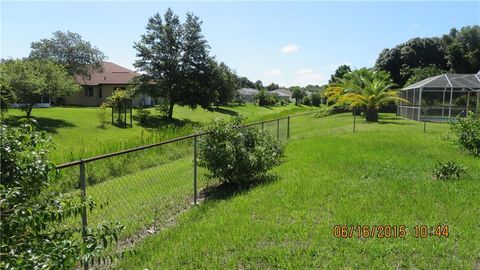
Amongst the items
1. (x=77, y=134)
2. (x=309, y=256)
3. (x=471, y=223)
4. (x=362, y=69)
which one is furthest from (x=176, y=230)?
(x=362, y=69)

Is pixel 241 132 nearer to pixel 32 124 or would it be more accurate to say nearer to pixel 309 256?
pixel 309 256

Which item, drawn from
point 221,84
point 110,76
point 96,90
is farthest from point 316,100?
point 96,90

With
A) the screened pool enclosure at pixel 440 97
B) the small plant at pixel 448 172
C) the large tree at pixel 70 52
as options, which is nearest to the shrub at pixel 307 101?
the large tree at pixel 70 52

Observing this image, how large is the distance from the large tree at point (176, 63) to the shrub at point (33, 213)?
35.1 m

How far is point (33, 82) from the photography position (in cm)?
2562

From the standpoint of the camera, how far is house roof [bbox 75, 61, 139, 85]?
1851 inches

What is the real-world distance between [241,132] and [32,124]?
17.4ft

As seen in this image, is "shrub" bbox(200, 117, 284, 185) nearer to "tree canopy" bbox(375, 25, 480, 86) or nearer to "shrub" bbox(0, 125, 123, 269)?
"shrub" bbox(0, 125, 123, 269)

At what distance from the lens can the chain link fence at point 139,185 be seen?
5.51m

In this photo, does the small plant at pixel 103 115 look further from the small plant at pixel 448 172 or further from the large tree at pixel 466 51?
the large tree at pixel 466 51

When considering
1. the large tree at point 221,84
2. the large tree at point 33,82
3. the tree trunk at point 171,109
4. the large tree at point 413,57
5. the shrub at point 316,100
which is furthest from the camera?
the shrub at point 316,100

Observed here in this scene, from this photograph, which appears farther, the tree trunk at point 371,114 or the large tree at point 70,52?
the large tree at point 70,52

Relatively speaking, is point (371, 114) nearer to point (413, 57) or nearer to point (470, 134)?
point (470, 134)

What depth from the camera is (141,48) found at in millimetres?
38531
